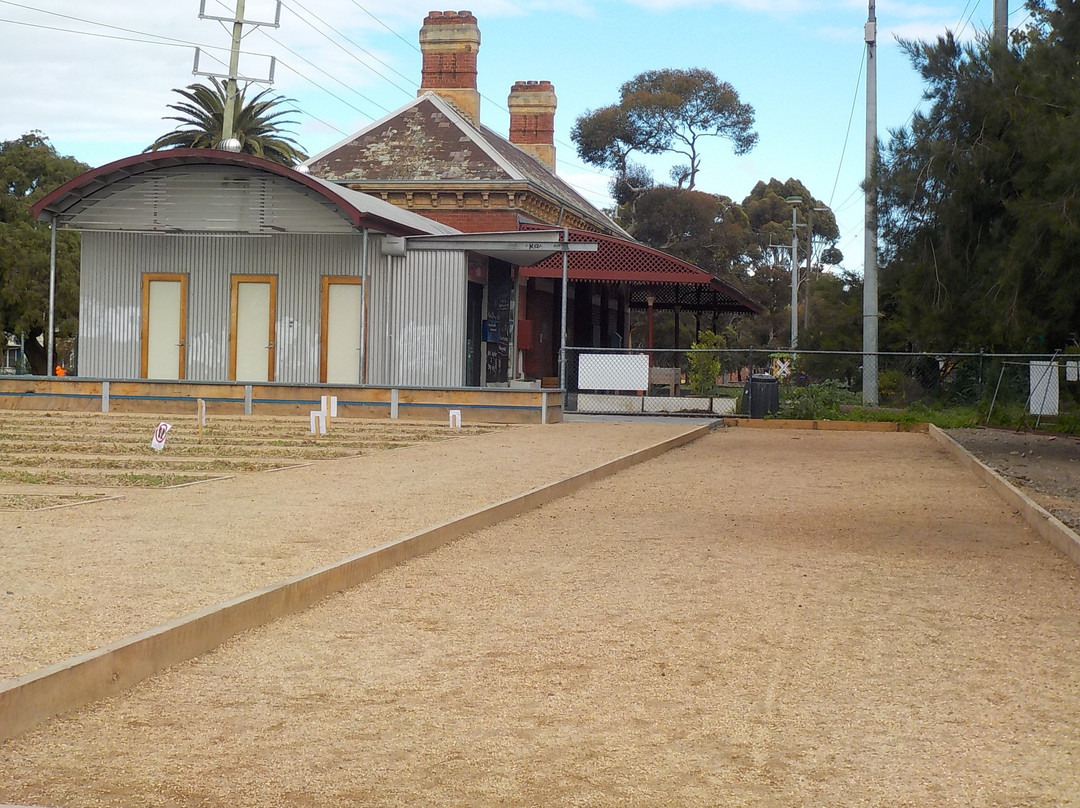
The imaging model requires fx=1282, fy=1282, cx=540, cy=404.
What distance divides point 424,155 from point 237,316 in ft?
42.3

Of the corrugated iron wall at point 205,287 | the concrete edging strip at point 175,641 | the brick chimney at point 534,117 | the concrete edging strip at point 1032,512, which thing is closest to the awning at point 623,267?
the corrugated iron wall at point 205,287

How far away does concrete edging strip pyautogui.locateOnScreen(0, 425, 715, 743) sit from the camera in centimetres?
468

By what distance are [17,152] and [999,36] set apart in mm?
48409

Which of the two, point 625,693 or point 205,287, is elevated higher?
point 205,287

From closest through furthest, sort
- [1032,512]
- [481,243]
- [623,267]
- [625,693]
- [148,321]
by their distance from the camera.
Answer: [625,693] < [1032,512] < [481,243] < [148,321] < [623,267]

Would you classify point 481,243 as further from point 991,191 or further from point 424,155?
point 424,155

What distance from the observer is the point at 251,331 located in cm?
2658

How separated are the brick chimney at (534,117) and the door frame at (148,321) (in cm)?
2600

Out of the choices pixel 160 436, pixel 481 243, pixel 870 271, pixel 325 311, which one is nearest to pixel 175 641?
pixel 160 436

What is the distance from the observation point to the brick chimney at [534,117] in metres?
50.7

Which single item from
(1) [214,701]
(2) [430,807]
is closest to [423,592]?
(1) [214,701]

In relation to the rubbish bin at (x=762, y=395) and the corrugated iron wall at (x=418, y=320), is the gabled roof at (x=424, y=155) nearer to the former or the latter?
the corrugated iron wall at (x=418, y=320)

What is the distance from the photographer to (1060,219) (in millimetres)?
15461

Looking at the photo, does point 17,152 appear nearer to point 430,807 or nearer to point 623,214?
point 623,214
